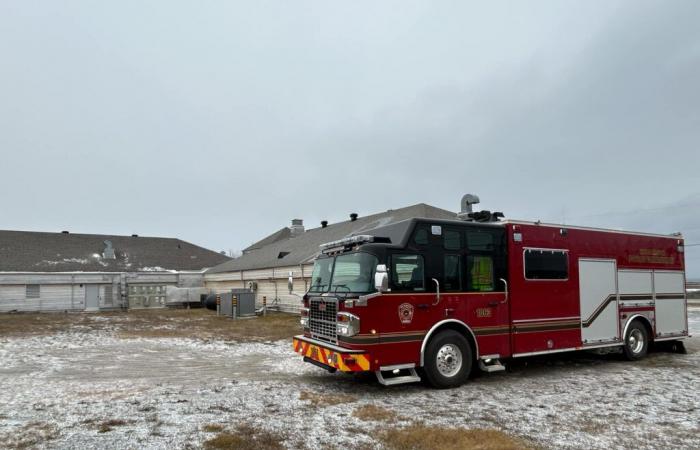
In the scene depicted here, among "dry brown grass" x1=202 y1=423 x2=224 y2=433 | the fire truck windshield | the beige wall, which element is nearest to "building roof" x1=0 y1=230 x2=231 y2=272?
the beige wall

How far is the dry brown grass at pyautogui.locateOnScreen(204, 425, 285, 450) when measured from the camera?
5.82 meters

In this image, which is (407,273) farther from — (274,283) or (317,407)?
(274,283)

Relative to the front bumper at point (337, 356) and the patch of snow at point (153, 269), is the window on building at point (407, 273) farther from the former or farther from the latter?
the patch of snow at point (153, 269)

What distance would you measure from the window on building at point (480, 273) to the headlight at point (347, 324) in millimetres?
2399

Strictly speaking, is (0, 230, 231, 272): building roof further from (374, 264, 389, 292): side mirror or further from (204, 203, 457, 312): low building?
(374, 264, 389, 292): side mirror

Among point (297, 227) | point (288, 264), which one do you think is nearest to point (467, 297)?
point (288, 264)

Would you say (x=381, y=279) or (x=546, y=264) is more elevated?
(x=546, y=264)

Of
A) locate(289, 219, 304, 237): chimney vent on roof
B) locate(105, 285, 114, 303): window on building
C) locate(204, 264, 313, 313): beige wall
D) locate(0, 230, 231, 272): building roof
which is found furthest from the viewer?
locate(289, 219, 304, 237): chimney vent on roof

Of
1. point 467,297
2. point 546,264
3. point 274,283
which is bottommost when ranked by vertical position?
point 274,283

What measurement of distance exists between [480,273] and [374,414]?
11.6ft

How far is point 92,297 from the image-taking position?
1578 inches

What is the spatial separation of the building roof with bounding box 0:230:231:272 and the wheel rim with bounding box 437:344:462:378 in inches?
1552

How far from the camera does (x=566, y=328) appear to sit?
10.3 meters

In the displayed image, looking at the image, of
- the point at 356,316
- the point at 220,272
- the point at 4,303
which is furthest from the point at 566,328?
the point at 4,303
